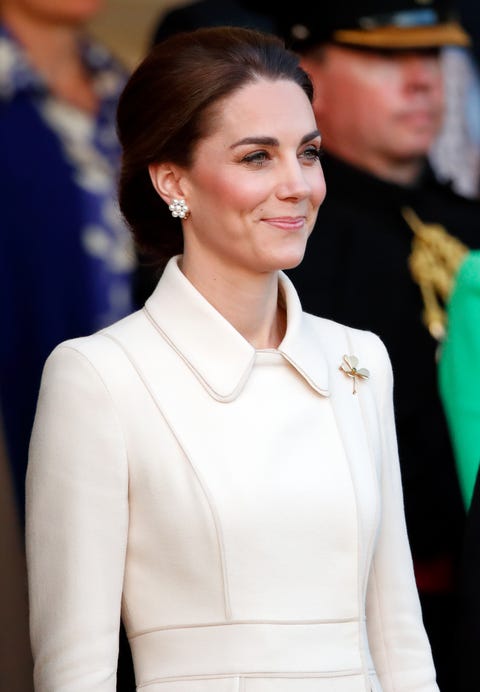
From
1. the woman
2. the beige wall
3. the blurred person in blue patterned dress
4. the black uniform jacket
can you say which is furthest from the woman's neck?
the beige wall

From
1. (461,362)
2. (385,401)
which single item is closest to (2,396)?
(461,362)

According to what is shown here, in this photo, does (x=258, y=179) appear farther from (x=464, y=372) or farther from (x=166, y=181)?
(x=464, y=372)

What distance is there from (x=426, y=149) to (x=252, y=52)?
5.53 ft

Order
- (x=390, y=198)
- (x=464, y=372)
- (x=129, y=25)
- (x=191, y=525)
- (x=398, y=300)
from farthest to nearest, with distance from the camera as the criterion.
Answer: (x=129, y=25), (x=390, y=198), (x=398, y=300), (x=464, y=372), (x=191, y=525)

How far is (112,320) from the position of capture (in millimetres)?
4617

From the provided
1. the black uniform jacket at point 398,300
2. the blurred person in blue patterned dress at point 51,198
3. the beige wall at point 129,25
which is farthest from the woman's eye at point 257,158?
the beige wall at point 129,25

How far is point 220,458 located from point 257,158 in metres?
0.49

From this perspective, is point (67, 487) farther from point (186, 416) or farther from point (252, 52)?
point (252, 52)

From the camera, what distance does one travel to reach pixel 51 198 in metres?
4.60

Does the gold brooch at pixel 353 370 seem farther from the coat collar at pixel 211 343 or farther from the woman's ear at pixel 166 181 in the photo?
the woman's ear at pixel 166 181

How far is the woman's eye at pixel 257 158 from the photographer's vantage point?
9.37 ft

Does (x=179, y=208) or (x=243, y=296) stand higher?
(x=179, y=208)

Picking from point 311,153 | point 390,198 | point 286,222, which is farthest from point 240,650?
point 390,198

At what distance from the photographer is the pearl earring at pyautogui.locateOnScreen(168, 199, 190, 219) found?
294 centimetres
